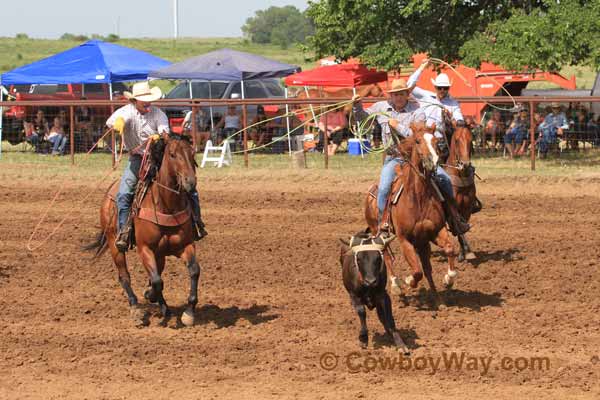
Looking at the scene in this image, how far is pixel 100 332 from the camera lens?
358 inches

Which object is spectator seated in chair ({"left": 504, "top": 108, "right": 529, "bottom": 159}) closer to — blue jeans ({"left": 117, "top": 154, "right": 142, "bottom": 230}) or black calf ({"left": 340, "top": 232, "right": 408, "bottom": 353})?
blue jeans ({"left": 117, "top": 154, "right": 142, "bottom": 230})

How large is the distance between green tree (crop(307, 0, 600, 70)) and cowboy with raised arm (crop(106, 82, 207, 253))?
40.3 feet

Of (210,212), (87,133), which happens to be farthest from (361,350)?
(87,133)

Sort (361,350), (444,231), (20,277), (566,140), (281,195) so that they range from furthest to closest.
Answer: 1. (566,140)
2. (281,195)
3. (20,277)
4. (444,231)
5. (361,350)

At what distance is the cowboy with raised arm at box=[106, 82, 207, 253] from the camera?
31.0 ft

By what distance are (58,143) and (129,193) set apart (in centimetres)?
1300

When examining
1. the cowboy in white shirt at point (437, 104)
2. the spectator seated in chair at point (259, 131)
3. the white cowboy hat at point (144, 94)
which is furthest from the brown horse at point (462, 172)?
the spectator seated in chair at point (259, 131)

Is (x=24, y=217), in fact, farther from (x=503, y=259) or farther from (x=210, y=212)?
(x=503, y=259)

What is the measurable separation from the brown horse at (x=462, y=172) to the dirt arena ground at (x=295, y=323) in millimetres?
559

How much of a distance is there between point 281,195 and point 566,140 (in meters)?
6.03

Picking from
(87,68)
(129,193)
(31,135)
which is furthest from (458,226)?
(87,68)

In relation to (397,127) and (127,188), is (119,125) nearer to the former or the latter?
(127,188)

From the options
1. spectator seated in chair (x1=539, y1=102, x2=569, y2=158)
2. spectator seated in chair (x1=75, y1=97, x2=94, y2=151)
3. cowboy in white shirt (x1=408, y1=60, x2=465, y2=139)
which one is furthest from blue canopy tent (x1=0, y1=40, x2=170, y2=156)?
cowboy in white shirt (x1=408, y1=60, x2=465, y2=139)

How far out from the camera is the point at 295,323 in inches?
361
